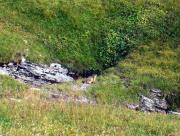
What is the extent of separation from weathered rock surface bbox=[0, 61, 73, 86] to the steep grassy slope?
126 centimetres

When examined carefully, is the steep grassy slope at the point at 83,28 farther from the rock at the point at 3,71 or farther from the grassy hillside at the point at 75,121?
the grassy hillside at the point at 75,121

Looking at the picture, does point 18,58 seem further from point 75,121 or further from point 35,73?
point 75,121

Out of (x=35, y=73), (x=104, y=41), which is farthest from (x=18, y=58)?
(x=104, y=41)

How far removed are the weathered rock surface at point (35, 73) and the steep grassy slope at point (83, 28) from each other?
1.26 meters

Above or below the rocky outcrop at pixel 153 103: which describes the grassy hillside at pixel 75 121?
above

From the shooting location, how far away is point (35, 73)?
45750 mm

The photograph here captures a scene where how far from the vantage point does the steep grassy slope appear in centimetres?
4975

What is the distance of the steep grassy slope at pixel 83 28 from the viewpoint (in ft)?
163

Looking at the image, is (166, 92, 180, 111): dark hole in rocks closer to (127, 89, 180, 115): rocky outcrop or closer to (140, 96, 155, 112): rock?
(127, 89, 180, 115): rocky outcrop

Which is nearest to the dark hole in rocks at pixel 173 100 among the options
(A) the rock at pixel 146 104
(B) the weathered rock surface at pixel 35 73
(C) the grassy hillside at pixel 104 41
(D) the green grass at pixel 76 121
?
(C) the grassy hillside at pixel 104 41

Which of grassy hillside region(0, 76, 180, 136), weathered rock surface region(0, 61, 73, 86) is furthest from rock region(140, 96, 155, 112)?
grassy hillside region(0, 76, 180, 136)

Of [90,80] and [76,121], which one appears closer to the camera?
[76,121]

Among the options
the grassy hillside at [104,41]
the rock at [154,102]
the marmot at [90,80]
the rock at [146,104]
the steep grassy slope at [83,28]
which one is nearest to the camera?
the rock at [146,104]

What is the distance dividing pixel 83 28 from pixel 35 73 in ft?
33.1
